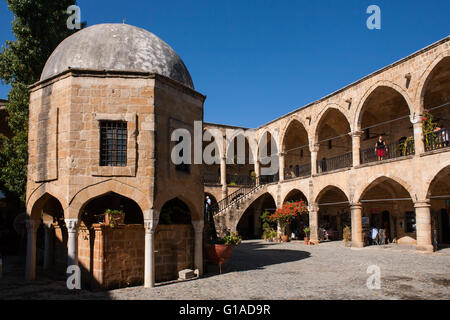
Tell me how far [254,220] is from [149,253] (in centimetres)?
1901

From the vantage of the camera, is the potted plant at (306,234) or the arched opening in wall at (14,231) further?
the potted plant at (306,234)

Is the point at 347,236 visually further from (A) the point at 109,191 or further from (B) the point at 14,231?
(B) the point at 14,231

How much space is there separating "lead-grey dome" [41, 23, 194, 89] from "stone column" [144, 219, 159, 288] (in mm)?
3727

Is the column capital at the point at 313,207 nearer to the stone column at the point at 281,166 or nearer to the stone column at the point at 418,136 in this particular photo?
the stone column at the point at 281,166

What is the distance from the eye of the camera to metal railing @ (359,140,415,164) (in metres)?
18.0

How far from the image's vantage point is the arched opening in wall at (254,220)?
26.9 meters

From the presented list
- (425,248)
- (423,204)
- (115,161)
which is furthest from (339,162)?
(115,161)

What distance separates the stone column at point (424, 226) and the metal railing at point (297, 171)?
36.4 feet

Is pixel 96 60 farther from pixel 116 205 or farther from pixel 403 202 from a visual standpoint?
pixel 403 202

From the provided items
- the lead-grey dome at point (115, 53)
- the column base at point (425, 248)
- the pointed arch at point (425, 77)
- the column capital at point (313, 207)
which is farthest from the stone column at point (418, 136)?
the lead-grey dome at point (115, 53)

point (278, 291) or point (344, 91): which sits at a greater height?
point (344, 91)
